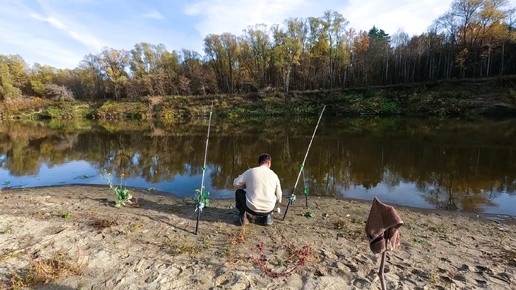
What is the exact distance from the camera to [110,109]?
5128cm

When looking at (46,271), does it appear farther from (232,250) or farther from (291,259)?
(291,259)

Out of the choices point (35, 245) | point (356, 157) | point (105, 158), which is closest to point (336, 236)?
point (35, 245)

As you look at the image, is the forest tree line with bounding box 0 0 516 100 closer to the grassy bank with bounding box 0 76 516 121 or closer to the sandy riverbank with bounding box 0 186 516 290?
the grassy bank with bounding box 0 76 516 121

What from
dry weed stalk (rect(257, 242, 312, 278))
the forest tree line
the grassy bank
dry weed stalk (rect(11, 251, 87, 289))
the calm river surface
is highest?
the forest tree line

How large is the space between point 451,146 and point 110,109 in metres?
51.7

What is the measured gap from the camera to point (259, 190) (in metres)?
5.52

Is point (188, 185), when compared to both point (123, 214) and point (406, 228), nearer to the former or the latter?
point (123, 214)

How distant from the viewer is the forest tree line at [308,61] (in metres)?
42.3

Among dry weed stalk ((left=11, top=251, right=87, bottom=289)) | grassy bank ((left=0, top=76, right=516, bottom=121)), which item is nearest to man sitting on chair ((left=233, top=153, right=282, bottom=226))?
dry weed stalk ((left=11, top=251, right=87, bottom=289))

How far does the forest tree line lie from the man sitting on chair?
44359mm

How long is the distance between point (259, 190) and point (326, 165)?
7206mm

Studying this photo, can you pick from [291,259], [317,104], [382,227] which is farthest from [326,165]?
[317,104]

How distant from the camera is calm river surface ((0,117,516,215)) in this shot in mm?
8938

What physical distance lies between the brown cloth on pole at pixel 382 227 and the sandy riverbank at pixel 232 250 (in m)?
1.34
